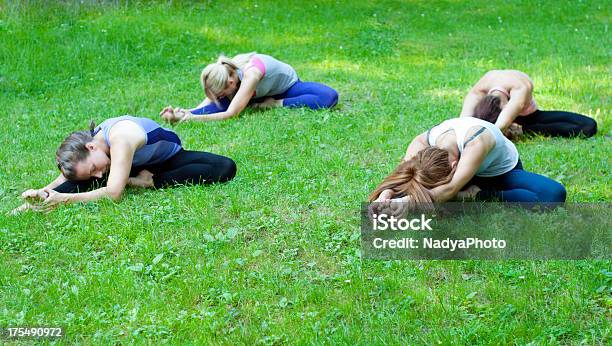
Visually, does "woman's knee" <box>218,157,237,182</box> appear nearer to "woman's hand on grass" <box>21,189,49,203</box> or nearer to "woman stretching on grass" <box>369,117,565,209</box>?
"woman's hand on grass" <box>21,189,49,203</box>

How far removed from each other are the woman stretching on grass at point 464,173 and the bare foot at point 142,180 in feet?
6.28

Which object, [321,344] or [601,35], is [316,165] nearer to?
[321,344]

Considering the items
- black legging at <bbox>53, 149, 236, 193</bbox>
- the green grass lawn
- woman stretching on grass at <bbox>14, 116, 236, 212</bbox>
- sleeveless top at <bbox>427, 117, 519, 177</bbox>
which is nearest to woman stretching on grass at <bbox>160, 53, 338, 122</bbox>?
the green grass lawn

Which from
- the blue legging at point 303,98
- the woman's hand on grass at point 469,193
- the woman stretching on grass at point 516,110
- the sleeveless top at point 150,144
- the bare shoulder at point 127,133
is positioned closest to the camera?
the woman's hand on grass at point 469,193

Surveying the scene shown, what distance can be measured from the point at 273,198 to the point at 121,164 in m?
1.12

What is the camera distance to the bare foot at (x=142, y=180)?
6.21 metres

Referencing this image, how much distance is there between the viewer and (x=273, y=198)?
577 cm

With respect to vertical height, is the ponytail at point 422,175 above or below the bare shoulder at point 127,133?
above

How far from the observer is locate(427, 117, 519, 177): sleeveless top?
5.16m

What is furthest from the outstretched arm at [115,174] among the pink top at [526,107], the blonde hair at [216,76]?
the pink top at [526,107]

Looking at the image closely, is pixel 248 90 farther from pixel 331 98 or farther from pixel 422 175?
pixel 422 175

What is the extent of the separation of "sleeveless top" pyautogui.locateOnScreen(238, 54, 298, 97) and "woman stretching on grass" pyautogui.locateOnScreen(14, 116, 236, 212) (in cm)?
210

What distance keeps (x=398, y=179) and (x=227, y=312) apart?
4.99 ft

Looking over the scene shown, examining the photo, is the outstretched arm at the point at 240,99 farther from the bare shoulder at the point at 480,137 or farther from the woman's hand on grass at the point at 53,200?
the bare shoulder at the point at 480,137
